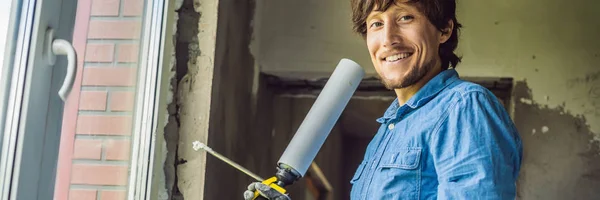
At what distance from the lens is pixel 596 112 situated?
6.95ft

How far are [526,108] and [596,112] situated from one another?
230 millimetres

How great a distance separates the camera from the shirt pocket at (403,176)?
0.99 metres

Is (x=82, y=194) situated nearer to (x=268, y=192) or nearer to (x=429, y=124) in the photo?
(x=268, y=192)

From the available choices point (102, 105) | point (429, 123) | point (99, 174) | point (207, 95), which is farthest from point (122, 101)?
point (429, 123)

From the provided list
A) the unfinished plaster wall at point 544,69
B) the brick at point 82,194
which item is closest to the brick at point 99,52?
the brick at point 82,194

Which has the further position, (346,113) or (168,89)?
(346,113)

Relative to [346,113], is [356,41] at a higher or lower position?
higher

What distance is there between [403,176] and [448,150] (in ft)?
0.33

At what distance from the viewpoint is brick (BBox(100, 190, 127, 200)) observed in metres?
1.27

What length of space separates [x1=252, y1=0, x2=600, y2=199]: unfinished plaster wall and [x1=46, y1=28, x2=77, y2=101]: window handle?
1.24 meters

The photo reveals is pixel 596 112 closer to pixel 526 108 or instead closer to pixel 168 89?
pixel 526 108

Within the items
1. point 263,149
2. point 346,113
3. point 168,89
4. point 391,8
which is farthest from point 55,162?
point 346,113

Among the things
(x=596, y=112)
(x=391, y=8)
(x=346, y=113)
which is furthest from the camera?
(x=346, y=113)

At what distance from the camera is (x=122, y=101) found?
1.32 meters
